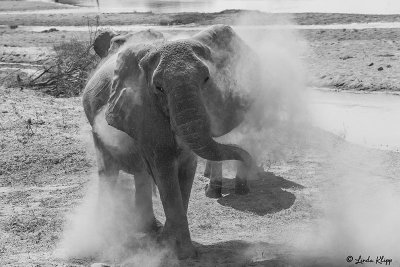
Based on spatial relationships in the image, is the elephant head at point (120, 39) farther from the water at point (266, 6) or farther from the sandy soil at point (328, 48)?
the water at point (266, 6)

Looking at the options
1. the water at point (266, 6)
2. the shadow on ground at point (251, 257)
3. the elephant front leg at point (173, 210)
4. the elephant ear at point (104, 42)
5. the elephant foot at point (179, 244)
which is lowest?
the water at point (266, 6)

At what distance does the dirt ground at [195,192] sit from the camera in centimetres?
884

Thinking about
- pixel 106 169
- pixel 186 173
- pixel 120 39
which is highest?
pixel 120 39

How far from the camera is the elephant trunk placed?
23.9 feet

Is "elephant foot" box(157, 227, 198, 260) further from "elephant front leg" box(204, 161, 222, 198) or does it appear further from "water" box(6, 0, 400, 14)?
"water" box(6, 0, 400, 14)

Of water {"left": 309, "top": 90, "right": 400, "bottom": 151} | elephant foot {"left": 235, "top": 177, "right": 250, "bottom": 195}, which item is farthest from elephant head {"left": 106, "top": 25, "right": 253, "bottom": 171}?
water {"left": 309, "top": 90, "right": 400, "bottom": 151}

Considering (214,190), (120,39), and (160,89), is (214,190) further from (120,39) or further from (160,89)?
(160,89)

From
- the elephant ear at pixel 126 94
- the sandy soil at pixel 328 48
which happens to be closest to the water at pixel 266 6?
the sandy soil at pixel 328 48

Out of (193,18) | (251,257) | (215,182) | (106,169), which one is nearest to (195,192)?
(215,182)

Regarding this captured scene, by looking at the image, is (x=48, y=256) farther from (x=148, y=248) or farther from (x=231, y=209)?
(x=231, y=209)

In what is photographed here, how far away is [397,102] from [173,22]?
24.7 m

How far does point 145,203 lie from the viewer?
31.0ft

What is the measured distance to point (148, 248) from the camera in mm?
8875

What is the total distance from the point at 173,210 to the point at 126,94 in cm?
138
